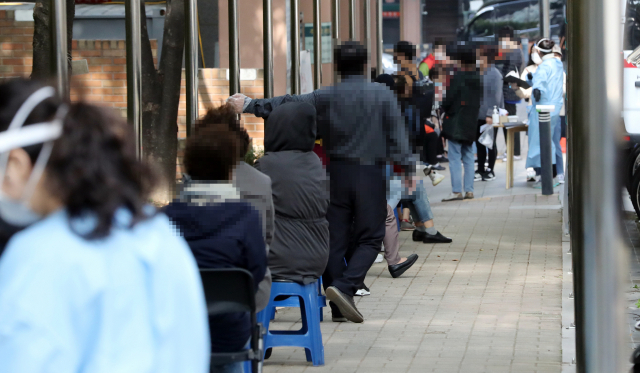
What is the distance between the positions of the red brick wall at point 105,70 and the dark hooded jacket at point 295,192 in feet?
14.4

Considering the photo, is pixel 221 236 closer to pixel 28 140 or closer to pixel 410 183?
pixel 28 140

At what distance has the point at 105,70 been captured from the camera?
995 cm

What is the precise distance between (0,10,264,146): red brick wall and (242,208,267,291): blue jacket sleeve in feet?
19.6

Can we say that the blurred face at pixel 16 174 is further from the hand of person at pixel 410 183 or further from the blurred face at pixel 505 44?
the blurred face at pixel 505 44

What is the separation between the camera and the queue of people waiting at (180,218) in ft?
4.87

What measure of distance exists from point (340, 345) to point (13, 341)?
440cm

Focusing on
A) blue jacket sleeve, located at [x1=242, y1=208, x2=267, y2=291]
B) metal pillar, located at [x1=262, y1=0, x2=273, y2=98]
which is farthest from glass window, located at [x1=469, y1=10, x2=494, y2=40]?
blue jacket sleeve, located at [x1=242, y1=208, x2=267, y2=291]

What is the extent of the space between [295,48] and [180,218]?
5766 mm

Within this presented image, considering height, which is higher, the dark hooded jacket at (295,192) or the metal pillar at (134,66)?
the metal pillar at (134,66)

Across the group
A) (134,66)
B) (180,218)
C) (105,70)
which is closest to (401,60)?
(105,70)

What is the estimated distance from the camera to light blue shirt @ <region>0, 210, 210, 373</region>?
1467mm

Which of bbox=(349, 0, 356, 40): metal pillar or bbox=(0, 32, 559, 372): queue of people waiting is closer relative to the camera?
bbox=(0, 32, 559, 372): queue of people waiting

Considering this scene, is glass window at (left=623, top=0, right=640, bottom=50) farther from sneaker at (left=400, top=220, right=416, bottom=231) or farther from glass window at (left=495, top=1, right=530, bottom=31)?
glass window at (left=495, top=1, right=530, bottom=31)

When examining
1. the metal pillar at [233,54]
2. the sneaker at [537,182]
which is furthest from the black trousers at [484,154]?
the metal pillar at [233,54]
